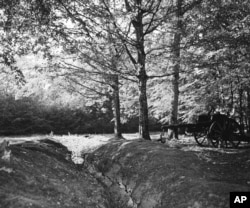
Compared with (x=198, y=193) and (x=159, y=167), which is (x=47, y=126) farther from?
(x=198, y=193)

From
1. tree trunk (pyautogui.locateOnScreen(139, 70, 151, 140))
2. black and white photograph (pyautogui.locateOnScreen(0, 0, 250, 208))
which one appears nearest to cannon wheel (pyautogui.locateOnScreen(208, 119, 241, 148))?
black and white photograph (pyautogui.locateOnScreen(0, 0, 250, 208))

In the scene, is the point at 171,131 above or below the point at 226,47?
below

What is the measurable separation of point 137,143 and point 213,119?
378 cm

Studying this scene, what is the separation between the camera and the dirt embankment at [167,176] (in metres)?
5.07

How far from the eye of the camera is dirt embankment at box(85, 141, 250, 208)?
507cm

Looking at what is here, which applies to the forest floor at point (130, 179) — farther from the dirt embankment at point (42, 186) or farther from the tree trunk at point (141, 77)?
the tree trunk at point (141, 77)

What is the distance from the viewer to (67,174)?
7.38m

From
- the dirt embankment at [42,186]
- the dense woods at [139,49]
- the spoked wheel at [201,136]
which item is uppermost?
the dense woods at [139,49]

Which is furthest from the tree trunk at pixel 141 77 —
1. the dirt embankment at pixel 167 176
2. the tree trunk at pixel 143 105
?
the dirt embankment at pixel 167 176

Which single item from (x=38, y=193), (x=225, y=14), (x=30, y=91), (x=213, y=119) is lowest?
(x=38, y=193)

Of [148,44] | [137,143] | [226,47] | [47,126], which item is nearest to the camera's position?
[137,143]

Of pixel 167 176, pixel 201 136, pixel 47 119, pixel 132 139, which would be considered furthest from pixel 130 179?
pixel 47 119

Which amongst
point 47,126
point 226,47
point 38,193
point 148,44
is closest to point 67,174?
point 38,193

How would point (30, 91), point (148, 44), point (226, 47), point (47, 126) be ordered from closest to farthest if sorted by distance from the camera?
point (226, 47) < point (148, 44) < point (30, 91) < point (47, 126)
